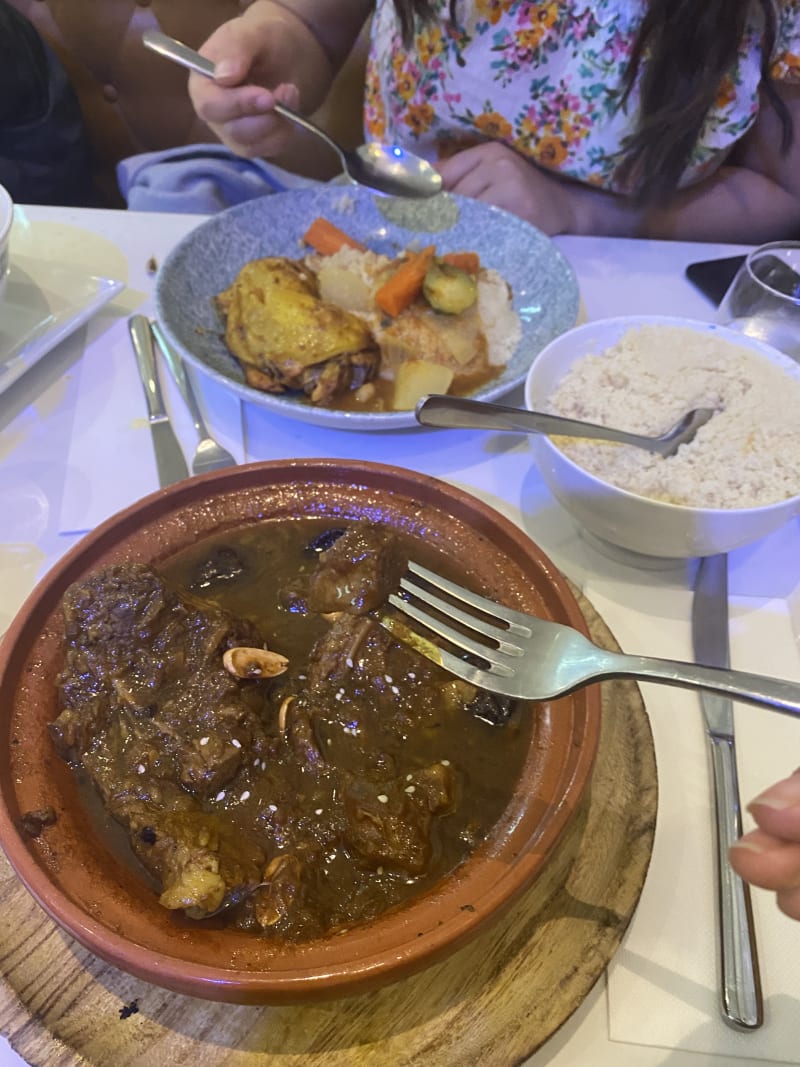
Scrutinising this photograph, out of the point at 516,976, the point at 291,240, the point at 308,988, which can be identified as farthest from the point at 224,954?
the point at 291,240

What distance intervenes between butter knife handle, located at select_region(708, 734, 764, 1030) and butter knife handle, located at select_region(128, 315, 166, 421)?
1466mm

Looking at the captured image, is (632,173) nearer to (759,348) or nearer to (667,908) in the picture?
(759,348)

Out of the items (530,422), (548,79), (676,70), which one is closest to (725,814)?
(530,422)

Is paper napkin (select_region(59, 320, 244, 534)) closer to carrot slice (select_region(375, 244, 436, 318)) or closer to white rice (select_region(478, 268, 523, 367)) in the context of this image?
carrot slice (select_region(375, 244, 436, 318))

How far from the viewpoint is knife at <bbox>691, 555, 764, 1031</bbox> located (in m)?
1.03

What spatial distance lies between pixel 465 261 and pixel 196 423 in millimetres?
952

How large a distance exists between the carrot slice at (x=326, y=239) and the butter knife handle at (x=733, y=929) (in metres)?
1.75

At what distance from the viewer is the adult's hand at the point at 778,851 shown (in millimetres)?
713

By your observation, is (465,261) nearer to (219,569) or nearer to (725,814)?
(219,569)

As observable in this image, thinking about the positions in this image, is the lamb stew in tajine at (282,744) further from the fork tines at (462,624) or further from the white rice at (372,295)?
the white rice at (372,295)

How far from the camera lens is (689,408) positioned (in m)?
1.63

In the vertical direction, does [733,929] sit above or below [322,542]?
below

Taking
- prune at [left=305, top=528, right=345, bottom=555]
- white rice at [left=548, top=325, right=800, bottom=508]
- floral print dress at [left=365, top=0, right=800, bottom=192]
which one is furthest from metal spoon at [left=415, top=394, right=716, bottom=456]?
floral print dress at [left=365, top=0, right=800, bottom=192]

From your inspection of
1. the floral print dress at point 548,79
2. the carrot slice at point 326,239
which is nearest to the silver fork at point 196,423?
the carrot slice at point 326,239
